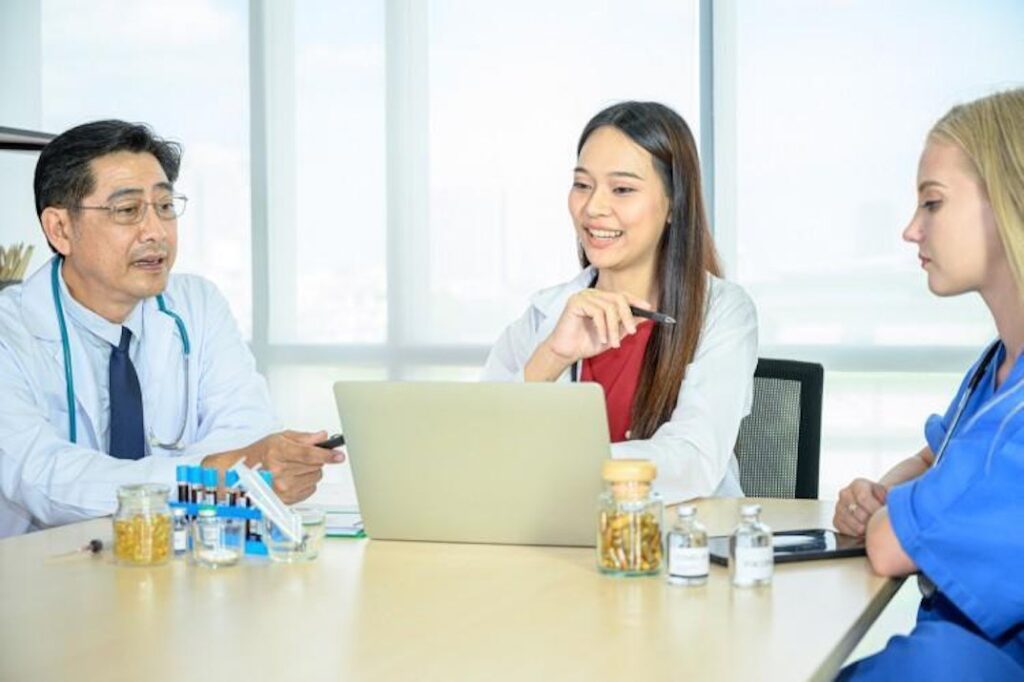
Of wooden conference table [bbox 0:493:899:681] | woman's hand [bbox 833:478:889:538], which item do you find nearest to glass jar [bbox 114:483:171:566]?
wooden conference table [bbox 0:493:899:681]

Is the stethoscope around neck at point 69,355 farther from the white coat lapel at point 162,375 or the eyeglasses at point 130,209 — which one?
the eyeglasses at point 130,209

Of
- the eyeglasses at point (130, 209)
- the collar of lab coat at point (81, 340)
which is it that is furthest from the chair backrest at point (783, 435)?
the eyeglasses at point (130, 209)

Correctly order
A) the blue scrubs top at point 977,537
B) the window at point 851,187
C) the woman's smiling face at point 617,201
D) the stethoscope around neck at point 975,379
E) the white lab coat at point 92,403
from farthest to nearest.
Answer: the window at point 851,187 → the woman's smiling face at point 617,201 → the white lab coat at point 92,403 → the stethoscope around neck at point 975,379 → the blue scrubs top at point 977,537

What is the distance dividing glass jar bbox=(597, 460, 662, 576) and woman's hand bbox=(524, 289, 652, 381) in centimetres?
71

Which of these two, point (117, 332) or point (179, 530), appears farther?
point (117, 332)

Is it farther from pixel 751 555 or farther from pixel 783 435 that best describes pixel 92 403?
pixel 751 555

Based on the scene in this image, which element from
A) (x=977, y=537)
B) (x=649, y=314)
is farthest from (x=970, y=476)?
(x=649, y=314)

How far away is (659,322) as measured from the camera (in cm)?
280

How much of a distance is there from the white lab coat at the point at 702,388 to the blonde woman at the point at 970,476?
366 millimetres

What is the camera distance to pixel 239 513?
1.91 m

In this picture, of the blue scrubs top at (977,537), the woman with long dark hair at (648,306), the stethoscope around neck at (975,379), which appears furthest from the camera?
the woman with long dark hair at (648,306)

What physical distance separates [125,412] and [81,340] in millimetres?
180

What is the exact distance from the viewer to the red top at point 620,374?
2752 millimetres

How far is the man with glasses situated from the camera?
8.90 ft
